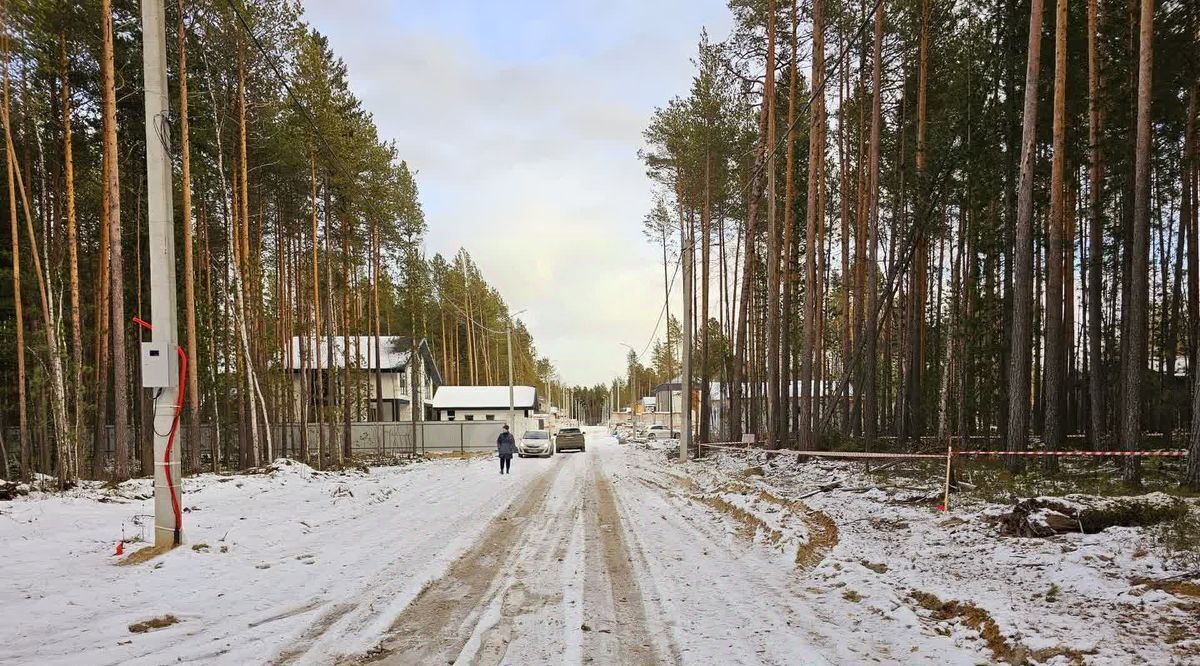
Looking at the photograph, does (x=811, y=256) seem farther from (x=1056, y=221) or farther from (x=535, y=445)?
(x=535, y=445)

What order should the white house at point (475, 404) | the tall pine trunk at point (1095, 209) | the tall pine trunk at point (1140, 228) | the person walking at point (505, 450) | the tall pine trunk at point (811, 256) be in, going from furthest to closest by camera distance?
1. the white house at point (475, 404)
2. the person walking at point (505, 450)
3. the tall pine trunk at point (811, 256)
4. the tall pine trunk at point (1095, 209)
5. the tall pine trunk at point (1140, 228)

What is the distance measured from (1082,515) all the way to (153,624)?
29.2 feet

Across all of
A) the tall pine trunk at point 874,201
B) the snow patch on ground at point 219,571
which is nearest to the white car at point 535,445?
the tall pine trunk at point 874,201

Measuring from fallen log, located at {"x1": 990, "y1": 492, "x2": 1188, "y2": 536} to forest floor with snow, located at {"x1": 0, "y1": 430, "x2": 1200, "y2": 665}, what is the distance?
0.59 ft

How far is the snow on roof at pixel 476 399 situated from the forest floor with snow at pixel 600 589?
4278cm

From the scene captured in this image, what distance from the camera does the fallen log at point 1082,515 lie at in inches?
280

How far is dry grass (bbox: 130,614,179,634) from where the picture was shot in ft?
16.8

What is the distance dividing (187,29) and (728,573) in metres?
18.7

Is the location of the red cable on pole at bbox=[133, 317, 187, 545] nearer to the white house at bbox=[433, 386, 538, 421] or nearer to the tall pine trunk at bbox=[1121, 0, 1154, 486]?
the tall pine trunk at bbox=[1121, 0, 1154, 486]

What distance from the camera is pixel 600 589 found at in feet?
20.4

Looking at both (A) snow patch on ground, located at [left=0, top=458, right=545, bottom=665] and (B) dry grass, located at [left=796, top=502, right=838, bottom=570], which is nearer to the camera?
(A) snow patch on ground, located at [left=0, top=458, right=545, bottom=665]

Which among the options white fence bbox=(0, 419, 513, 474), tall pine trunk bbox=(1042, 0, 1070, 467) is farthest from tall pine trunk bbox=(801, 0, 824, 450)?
white fence bbox=(0, 419, 513, 474)

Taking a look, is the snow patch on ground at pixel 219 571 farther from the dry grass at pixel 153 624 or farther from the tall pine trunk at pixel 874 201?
the tall pine trunk at pixel 874 201

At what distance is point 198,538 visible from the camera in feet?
28.4
